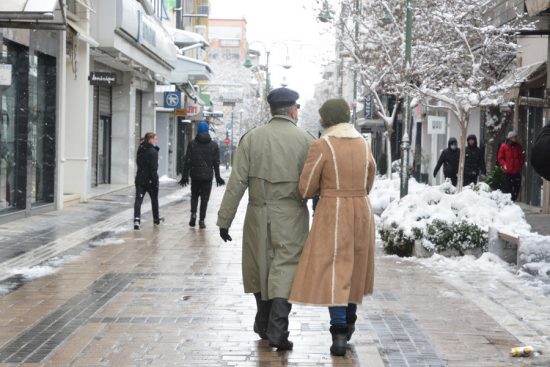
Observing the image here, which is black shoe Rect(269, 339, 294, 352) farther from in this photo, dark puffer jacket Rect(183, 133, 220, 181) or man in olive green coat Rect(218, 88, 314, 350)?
dark puffer jacket Rect(183, 133, 220, 181)

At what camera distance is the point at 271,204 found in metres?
6.82

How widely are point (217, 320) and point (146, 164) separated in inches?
351

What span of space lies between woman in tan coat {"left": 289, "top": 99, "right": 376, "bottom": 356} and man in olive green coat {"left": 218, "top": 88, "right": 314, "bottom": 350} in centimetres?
13

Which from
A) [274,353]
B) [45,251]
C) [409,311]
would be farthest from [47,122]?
[274,353]

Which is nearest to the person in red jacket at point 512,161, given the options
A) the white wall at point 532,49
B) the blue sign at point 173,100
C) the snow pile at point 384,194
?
the snow pile at point 384,194

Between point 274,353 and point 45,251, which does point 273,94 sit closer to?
point 274,353

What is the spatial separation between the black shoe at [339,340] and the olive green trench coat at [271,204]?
1.33 feet

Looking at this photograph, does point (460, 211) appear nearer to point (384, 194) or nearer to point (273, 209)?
point (273, 209)

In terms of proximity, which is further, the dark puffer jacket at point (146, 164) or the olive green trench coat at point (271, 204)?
the dark puffer jacket at point (146, 164)

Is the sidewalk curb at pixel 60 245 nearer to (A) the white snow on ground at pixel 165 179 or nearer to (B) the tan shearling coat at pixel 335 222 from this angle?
(B) the tan shearling coat at pixel 335 222

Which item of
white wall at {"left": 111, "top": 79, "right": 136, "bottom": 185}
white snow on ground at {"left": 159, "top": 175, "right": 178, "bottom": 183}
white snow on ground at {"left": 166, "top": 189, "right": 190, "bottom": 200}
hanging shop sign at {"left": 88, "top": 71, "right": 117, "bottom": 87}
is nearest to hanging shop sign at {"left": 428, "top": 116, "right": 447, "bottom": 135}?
white snow on ground at {"left": 166, "top": 189, "right": 190, "bottom": 200}

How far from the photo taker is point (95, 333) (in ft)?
24.1

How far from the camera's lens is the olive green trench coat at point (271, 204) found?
6.77m

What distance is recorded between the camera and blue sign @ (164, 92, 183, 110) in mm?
39281
